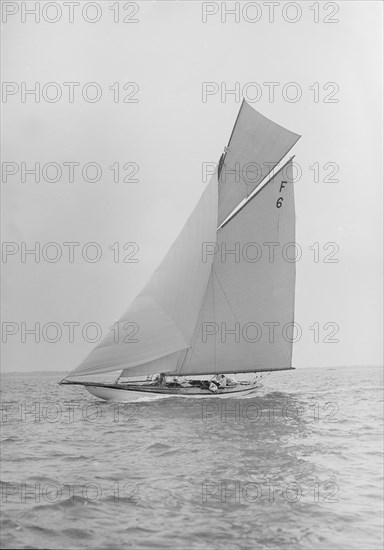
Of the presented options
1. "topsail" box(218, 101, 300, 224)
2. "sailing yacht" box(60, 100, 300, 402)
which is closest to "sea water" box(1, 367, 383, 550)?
"sailing yacht" box(60, 100, 300, 402)

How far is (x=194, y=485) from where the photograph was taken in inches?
286

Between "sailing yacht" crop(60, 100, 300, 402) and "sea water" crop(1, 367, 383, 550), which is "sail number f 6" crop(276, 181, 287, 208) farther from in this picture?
"sea water" crop(1, 367, 383, 550)

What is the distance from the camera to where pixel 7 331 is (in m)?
14.5

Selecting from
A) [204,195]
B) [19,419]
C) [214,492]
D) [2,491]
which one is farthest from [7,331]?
[214,492]

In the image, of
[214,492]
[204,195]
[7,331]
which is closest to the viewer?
[214,492]

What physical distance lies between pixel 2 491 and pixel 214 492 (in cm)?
231

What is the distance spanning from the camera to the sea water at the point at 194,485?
18.2 ft

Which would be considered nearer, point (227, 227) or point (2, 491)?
point (2, 491)

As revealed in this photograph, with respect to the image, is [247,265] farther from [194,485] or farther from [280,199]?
[194,485]

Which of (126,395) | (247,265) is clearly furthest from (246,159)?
(126,395)

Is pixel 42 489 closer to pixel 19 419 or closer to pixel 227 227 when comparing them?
pixel 19 419

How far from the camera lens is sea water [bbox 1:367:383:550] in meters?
5.55

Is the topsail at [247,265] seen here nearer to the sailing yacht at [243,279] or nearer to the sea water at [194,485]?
the sailing yacht at [243,279]

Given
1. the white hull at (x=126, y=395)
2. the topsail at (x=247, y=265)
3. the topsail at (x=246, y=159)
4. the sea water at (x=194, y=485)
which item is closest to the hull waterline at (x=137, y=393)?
the white hull at (x=126, y=395)
